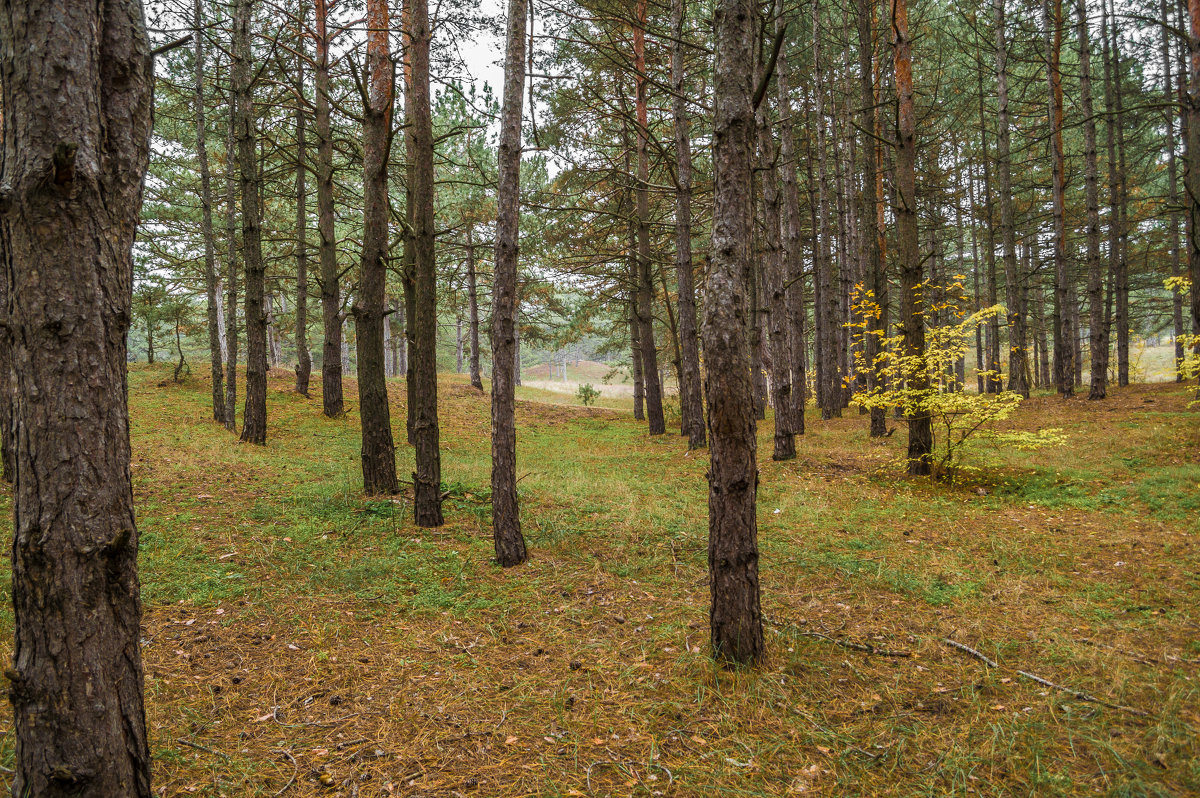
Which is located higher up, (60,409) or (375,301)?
(375,301)

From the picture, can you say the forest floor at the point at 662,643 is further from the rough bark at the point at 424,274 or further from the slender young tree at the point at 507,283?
the slender young tree at the point at 507,283

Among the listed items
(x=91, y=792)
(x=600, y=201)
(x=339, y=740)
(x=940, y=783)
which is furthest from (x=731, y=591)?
(x=600, y=201)

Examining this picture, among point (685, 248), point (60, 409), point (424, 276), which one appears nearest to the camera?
point (60, 409)

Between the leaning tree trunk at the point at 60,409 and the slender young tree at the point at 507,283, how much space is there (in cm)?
318

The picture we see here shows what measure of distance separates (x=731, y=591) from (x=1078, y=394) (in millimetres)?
18273

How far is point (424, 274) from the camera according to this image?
6215mm

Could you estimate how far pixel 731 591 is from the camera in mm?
3555

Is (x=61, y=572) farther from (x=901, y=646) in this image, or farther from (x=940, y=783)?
(x=901, y=646)

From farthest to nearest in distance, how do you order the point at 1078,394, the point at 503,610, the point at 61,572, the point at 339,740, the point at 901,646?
the point at 1078,394, the point at 503,610, the point at 901,646, the point at 339,740, the point at 61,572

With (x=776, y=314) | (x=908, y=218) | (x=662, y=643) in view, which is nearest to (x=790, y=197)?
(x=776, y=314)

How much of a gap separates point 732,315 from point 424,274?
13.3ft

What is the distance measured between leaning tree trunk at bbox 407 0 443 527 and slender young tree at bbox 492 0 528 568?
3.69 ft

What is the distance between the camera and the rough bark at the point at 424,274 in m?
6.10

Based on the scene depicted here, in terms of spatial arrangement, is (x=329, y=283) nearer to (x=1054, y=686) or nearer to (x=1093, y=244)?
(x=1054, y=686)
